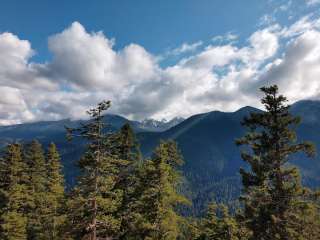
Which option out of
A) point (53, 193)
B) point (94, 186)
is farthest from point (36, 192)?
point (94, 186)

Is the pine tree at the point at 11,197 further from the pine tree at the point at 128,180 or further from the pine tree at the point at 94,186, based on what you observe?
the pine tree at the point at 94,186

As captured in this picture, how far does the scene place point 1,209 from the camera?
115 ft

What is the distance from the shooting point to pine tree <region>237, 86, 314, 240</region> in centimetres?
2248

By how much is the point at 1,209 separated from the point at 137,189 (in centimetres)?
1565

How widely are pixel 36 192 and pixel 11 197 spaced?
9897 mm

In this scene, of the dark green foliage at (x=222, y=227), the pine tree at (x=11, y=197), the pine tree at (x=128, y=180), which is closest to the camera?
the pine tree at (x=128, y=180)

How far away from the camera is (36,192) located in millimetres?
44906

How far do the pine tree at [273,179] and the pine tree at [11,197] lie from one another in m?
23.9

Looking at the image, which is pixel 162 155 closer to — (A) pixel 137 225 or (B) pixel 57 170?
(A) pixel 137 225

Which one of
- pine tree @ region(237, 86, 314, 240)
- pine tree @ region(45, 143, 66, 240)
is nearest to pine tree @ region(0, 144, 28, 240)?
pine tree @ region(45, 143, 66, 240)

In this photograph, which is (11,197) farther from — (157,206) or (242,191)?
(242,191)

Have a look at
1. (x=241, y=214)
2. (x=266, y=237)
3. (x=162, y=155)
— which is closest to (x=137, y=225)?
(x=162, y=155)

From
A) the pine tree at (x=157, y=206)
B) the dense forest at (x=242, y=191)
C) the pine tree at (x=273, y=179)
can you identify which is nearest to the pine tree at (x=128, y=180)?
the dense forest at (x=242, y=191)

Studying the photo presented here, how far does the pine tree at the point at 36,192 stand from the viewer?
40828mm
